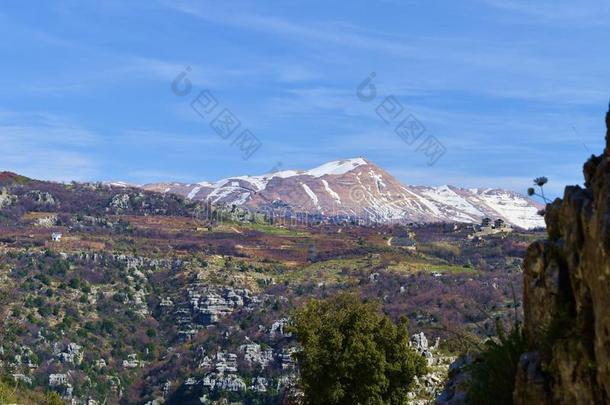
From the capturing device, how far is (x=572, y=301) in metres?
16.5

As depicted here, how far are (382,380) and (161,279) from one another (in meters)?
147

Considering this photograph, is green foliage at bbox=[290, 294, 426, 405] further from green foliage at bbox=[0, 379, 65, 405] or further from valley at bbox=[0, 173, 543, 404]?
valley at bbox=[0, 173, 543, 404]

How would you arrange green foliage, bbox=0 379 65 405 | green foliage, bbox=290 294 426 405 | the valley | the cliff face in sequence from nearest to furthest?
the cliff face < green foliage, bbox=290 294 426 405 < green foliage, bbox=0 379 65 405 < the valley

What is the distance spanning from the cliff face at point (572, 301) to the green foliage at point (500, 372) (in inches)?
21.1

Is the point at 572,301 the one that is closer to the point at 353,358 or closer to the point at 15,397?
the point at 353,358

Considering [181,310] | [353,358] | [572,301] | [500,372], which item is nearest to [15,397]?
[353,358]

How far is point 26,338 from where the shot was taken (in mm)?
135375

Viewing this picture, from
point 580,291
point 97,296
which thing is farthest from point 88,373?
point 580,291

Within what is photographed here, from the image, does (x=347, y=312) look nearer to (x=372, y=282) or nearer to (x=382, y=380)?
(x=382, y=380)

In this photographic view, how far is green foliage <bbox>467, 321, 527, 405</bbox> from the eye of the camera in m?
18.5

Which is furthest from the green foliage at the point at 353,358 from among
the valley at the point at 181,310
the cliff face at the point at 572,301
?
the valley at the point at 181,310

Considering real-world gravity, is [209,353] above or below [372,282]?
below

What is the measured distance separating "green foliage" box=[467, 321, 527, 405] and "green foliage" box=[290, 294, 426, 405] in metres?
21.7

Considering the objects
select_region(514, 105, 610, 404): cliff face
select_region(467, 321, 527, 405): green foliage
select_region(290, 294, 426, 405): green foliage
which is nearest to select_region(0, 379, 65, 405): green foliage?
select_region(290, 294, 426, 405): green foliage
